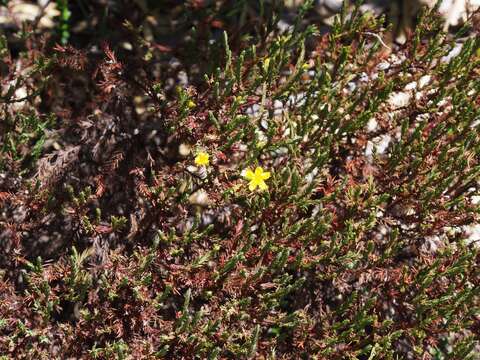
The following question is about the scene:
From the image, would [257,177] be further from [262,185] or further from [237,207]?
[237,207]

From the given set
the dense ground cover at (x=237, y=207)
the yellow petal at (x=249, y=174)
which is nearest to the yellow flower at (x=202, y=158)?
the dense ground cover at (x=237, y=207)

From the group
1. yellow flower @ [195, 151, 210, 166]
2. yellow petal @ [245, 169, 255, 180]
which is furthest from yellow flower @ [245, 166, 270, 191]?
yellow flower @ [195, 151, 210, 166]

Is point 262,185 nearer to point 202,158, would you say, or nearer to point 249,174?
point 249,174

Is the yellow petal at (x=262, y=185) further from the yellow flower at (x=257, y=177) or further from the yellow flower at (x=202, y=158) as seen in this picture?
the yellow flower at (x=202, y=158)

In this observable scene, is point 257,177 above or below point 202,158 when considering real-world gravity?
below

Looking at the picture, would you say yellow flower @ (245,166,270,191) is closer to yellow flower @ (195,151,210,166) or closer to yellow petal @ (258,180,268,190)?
yellow petal @ (258,180,268,190)

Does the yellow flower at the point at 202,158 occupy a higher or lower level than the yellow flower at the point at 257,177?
higher

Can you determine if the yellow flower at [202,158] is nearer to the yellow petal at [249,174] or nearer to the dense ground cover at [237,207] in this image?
the dense ground cover at [237,207]

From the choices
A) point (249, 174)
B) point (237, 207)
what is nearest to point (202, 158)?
point (249, 174)

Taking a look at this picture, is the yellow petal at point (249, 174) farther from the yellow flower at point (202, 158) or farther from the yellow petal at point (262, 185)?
the yellow flower at point (202, 158)

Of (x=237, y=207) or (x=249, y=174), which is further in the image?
(x=237, y=207)
